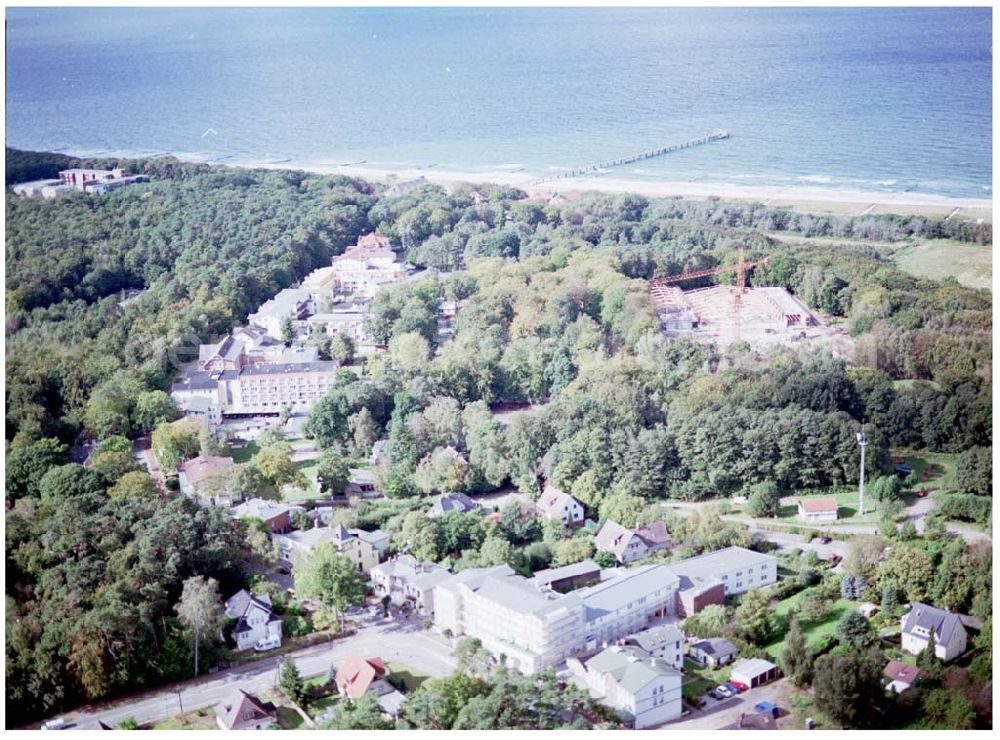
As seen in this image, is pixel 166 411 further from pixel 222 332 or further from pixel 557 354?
pixel 557 354

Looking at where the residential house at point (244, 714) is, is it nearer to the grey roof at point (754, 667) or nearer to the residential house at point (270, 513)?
the residential house at point (270, 513)

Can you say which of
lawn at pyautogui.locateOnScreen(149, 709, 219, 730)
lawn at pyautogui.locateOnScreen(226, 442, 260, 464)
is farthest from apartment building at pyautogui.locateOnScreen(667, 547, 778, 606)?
lawn at pyautogui.locateOnScreen(226, 442, 260, 464)

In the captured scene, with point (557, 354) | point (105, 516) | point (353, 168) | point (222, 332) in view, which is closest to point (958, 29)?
point (557, 354)

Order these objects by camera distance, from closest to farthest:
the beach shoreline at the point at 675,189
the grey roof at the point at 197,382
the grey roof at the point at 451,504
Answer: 1. the grey roof at the point at 451,504
2. the grey roof at the point at 197,382
3. the beach shoreline at the point at 675,189

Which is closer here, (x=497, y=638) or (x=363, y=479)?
(x=497, y=638)

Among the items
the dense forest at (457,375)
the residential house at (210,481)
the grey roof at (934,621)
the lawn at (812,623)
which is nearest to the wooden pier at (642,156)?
the dense forest at (457,375)

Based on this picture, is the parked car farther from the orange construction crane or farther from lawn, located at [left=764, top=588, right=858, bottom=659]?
the orange construction crane
